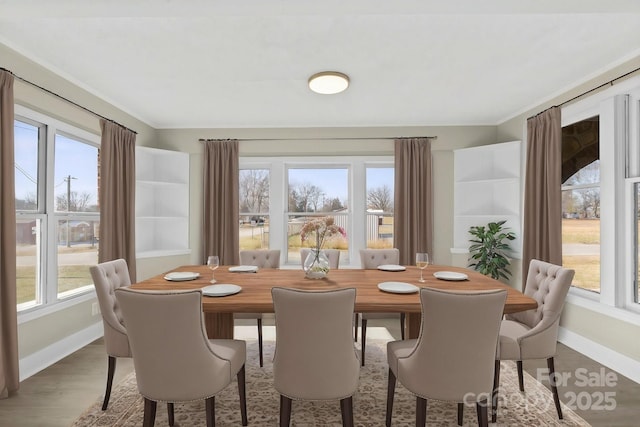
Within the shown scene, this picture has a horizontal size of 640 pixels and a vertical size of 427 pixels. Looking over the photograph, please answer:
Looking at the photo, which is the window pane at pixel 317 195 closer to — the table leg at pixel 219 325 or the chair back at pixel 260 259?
the chair back at pixel 260 259

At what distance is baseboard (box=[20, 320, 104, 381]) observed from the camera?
258 cm

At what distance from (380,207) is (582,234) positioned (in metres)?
2.36

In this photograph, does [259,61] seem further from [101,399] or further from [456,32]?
[101,399]

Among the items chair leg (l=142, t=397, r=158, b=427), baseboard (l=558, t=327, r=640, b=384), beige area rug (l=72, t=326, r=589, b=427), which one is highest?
chair leg (l=142, t=397, r=158, b=427)

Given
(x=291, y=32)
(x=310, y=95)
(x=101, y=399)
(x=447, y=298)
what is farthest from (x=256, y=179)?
(x=447, y=298)

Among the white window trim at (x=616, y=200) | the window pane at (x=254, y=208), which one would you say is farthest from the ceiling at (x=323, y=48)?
the window pane at (x=254, y=208)

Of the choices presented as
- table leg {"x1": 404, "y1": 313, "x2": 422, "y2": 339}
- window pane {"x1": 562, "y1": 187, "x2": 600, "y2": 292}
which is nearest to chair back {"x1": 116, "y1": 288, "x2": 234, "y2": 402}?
table leg {"x1": 404, "y1": 313, "x2": 422, "y2": 339}

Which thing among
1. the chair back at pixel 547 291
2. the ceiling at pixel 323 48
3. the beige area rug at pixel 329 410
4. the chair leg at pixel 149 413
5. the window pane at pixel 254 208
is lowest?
the beige area rug at pixel 329 410

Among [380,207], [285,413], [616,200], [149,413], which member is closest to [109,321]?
[149,413]

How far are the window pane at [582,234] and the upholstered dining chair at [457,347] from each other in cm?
243

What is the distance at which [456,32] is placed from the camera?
2.26m

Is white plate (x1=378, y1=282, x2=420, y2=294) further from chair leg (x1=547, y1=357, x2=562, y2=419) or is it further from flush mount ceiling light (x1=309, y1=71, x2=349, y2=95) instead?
flush mount ceiling light (x1=309, y1=71, x2=349, y2=95)

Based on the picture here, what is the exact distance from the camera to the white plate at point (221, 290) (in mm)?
1947

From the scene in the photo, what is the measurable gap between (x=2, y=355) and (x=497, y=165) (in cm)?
540
